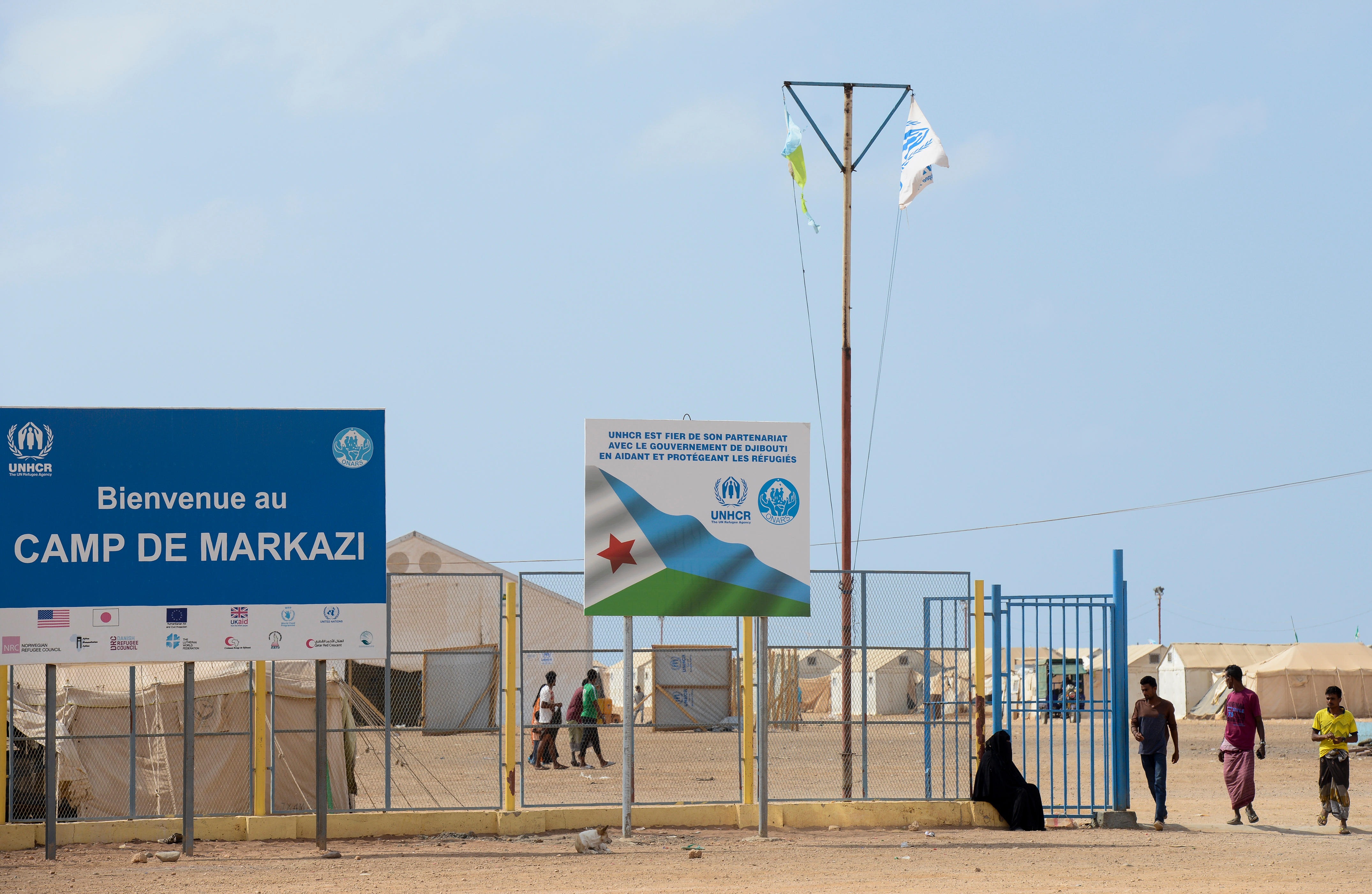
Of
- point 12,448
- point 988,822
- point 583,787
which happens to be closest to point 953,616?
point 988,822

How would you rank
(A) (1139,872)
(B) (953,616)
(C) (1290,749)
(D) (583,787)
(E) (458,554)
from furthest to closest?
(E) (458,554)
(C) (1290,749)
(D) (583,787)
(B) (953,616)
(A) (1139,872)

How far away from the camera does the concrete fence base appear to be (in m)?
13.3

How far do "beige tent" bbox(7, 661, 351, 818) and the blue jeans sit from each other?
9218 millimetres

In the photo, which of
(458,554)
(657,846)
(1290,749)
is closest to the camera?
(657,846)

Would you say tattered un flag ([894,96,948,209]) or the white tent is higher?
tattered un flag ([894,96,948,209])

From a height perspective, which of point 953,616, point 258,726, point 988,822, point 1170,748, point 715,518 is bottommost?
point 1170,748

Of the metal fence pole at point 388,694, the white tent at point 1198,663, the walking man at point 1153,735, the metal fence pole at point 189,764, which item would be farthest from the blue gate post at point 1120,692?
the white tent at point 1198,663

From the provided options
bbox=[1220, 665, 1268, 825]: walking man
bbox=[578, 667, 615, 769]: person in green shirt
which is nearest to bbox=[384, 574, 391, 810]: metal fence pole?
bbox=[578, 667, 615, 769]: person in green shirt

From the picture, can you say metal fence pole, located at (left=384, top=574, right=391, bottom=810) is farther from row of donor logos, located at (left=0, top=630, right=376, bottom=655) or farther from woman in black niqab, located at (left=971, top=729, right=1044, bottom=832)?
woman in black niqab, located at (left=971, top=729, right=1044, bottom=832)

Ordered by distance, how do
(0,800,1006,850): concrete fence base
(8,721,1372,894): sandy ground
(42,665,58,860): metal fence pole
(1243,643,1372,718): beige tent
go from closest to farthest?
(8,721,1372,894): sandy ground < (42,665,58,860): metal fence pole < (0,800,1006,850): concrete fence base < (1243,643,1372,718): beige tent

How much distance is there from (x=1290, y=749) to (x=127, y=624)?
2750cm

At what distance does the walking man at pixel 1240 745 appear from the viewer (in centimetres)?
1537

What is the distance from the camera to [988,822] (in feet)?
47.8

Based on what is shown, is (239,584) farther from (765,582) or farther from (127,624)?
(765,582)
